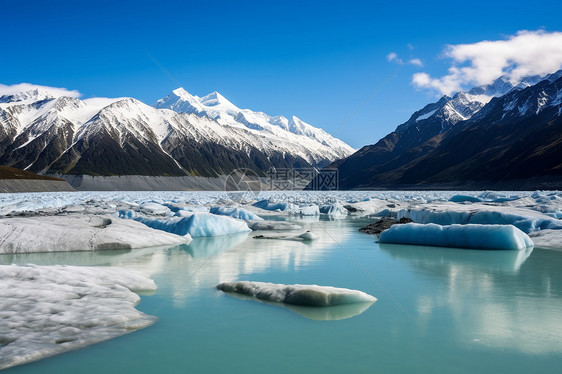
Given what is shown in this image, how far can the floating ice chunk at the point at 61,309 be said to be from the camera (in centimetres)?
443

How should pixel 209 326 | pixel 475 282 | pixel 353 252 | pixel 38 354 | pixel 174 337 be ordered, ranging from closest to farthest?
1. pixel 38 354
2. pixel 174 337
3. pixel 209 326
4. pixel 475 282
5. pixel 353 252

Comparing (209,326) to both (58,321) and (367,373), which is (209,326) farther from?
(367,373)

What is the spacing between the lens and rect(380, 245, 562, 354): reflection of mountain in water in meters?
4.86

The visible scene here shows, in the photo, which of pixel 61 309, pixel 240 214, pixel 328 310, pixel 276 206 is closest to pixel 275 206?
pixel 276 206

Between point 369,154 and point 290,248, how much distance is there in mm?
161875

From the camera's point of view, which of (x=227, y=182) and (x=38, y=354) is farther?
(x=227, y=182)

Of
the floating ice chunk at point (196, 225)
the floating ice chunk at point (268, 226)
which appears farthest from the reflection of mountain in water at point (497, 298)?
the floating ice chunk at point (268, 226)

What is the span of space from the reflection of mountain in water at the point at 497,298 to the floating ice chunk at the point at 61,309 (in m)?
3.64

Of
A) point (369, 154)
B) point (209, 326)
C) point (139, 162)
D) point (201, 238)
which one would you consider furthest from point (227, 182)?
point (209, 326)

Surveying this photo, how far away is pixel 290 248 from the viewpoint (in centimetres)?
1245

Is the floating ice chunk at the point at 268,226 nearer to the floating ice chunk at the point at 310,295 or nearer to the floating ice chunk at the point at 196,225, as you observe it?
the floating ice chunk at the point at 196,225

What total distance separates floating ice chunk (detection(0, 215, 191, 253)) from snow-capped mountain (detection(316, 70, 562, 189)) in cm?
7585

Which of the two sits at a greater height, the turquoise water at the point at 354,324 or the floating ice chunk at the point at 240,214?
the floating ice chunk at the point at 240,214

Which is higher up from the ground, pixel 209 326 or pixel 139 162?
pixel 139 162
